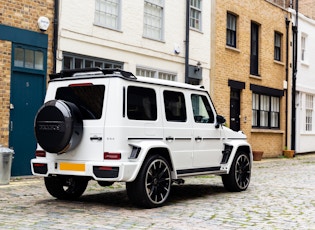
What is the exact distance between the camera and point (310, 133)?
25969mm

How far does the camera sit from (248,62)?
70.0ft

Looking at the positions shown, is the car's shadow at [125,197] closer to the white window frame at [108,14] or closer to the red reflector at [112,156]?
the red reflector at [112,156]

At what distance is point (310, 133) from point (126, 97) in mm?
19924

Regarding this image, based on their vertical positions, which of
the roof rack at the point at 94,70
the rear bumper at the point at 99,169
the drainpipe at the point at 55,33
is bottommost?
the rear bumper at the point at 99,169

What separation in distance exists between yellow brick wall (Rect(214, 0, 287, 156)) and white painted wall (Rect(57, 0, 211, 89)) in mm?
612

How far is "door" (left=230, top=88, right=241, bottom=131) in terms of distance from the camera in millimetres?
20391

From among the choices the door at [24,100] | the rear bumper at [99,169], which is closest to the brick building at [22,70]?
the door at [24,100]

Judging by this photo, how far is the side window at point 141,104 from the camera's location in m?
8.05

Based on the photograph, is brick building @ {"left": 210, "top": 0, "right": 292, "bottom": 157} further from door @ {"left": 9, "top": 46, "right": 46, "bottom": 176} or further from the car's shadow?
the car's shadow

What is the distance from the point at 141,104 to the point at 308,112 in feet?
64.5

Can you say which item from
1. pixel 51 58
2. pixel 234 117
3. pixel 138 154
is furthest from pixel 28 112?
pixel 234 117

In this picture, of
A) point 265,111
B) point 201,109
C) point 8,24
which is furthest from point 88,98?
point 265,111

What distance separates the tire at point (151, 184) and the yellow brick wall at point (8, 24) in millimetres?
5057

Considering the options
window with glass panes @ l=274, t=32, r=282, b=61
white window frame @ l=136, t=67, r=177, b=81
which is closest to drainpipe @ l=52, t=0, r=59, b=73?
white window frame @ l=136, t=67, r=177, b=81
